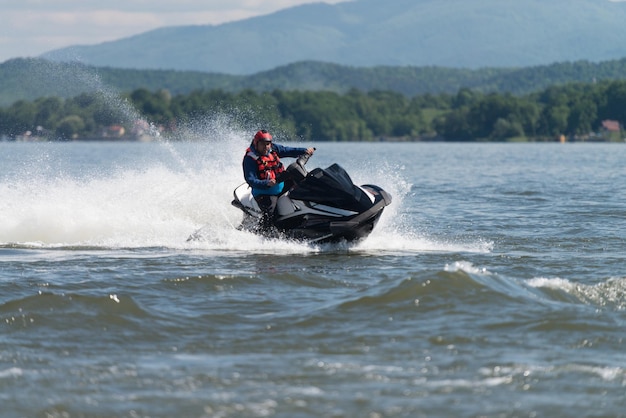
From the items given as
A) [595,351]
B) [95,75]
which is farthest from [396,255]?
[95,75]

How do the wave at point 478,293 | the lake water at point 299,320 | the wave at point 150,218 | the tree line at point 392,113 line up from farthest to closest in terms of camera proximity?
the tree line at point 392,113
the wave at point 150,218
the wave at point 478,293
the lake water at point 299,320

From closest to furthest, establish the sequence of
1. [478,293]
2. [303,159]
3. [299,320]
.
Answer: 1. [299,320]
2. [478,293]
3. [303,159]

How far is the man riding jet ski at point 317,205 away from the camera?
503 inches

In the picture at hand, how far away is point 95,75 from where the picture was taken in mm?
22234

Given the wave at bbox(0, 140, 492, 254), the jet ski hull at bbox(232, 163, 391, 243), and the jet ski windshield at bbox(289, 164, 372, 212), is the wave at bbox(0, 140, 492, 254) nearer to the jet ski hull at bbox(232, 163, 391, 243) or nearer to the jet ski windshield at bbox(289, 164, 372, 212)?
the jet ski hull at bbox(232, 163, 391, 243)

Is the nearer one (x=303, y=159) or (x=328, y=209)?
(x=328, y=209)

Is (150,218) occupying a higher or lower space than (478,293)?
higher

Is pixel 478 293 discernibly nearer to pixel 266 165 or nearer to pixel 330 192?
pixel 330 192

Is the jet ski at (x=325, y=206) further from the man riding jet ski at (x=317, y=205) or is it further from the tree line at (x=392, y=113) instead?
the tree line at (x=392, y=113)

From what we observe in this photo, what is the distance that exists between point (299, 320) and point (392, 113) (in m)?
130

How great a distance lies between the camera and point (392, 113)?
5404 inches

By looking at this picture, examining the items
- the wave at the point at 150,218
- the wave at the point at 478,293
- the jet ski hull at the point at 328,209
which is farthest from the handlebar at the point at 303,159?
the wave at the point at 478,293

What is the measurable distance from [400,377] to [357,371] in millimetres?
316

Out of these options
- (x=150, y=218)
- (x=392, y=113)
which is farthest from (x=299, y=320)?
(x=392, y=113)
